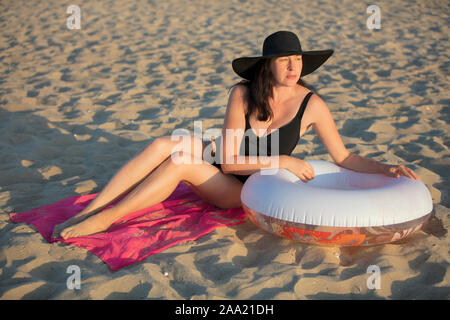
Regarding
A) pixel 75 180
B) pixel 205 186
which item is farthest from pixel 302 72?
pixel 75 180

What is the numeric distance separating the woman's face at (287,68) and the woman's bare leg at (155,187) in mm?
702

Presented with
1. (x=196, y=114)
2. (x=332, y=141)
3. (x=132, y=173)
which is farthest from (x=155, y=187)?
(x=196, y=114)

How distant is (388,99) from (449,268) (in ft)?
10.2

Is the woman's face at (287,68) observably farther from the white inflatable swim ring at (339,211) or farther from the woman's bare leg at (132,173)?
the woman's bare leg at (132,173)

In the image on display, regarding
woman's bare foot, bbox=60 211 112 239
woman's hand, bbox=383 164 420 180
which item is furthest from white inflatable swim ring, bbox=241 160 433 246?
woman's bare foot, bbox=60 211 112 239

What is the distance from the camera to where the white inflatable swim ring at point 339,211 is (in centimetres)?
229

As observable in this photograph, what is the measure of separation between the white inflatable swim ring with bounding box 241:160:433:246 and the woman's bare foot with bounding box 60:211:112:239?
2.88 ft

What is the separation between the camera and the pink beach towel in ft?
8.19

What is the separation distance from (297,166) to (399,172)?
0.61 metres

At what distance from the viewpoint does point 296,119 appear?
2.82 metres

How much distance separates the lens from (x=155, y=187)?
2.67m

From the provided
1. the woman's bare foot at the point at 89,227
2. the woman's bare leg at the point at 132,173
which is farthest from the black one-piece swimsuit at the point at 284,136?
the woman's bare foot at the point at 89,227

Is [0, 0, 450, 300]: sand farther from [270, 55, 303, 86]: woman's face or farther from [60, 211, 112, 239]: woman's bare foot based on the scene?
[270, 55, 303, 86]: woman's face

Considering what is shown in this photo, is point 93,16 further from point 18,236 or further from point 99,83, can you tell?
point 18,236
